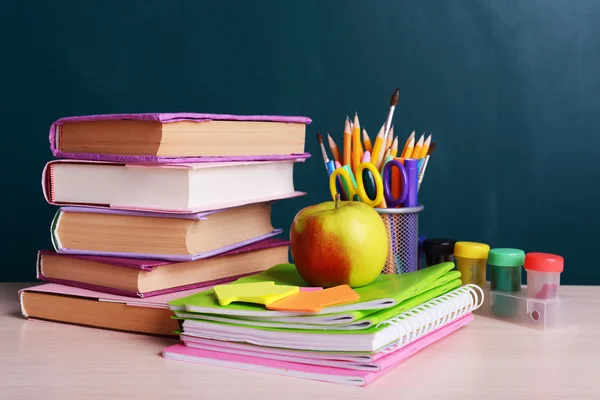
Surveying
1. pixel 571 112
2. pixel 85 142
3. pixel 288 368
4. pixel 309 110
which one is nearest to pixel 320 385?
pixel 288 368

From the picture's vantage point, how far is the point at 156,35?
68.2 inches

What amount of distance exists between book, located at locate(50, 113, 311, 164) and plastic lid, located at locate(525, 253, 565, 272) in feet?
1.26

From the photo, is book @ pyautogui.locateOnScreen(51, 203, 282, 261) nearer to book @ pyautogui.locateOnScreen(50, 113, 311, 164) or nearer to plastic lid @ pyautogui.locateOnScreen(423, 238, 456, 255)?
book @ pyautogui.locateOnScreen(50, 113, 311, 164)

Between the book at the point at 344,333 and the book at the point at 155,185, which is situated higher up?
the book at the point at 155,185

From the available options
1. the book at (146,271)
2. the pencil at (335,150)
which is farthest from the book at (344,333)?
the pencil at (335,150)

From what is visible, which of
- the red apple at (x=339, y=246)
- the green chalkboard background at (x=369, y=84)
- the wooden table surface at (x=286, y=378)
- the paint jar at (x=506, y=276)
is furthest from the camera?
the green chalkboard background at (x=369, y=84)

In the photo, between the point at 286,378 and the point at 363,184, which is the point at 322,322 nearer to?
the point at 286,378

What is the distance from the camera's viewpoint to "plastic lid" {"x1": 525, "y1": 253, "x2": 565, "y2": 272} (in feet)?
3.16

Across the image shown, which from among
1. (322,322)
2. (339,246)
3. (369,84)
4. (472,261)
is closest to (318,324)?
(322,322)

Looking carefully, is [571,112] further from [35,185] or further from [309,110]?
[35,185]

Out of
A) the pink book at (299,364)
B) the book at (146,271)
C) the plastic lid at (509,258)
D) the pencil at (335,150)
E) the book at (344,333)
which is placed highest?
the pencil at (335,150)

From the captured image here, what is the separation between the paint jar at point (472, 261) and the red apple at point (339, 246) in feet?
0.63

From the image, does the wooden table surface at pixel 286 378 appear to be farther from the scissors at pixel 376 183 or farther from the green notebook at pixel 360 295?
the scissors at pixel 376 183

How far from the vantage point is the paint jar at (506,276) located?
1007 mm
